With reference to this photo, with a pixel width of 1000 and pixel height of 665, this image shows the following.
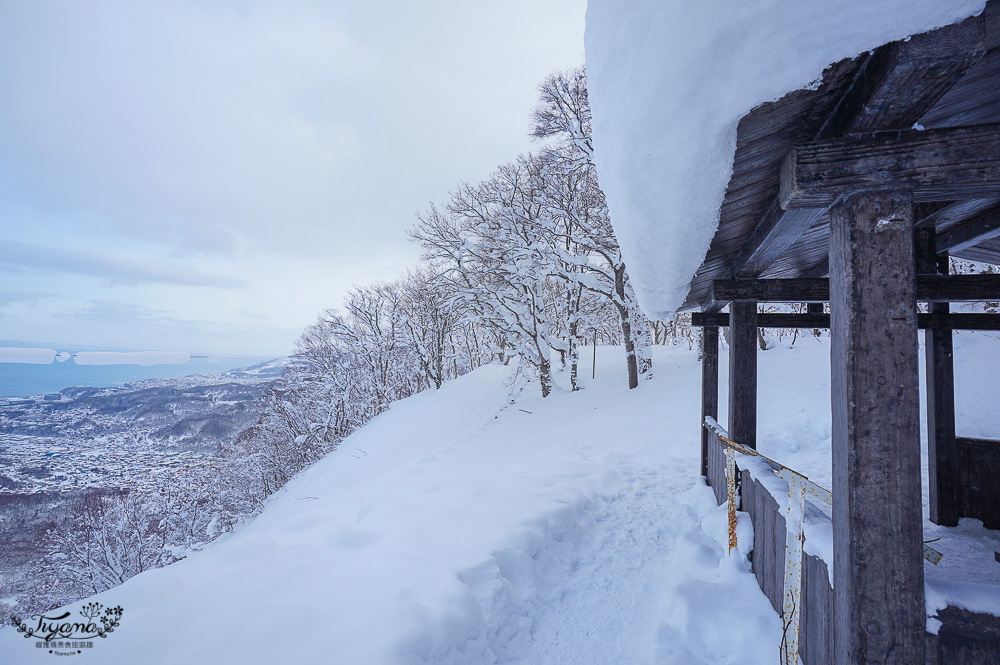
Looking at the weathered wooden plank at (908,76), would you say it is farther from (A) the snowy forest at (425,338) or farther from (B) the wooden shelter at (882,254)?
(A) the snowy forest at (425,338)

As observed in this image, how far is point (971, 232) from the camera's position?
340cm

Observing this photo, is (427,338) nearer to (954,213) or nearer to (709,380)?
(709,380)

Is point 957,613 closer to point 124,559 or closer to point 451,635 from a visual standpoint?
point 451,635

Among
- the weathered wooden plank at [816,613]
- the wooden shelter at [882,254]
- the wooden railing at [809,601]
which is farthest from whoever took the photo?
the weathered wooden plank at [816,613]

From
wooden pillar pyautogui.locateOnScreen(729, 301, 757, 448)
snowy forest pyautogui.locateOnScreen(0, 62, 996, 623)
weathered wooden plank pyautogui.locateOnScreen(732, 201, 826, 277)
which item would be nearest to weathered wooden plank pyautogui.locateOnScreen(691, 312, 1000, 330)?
wooden pillar pyautogui.locateOnScreen(729, 301, 757, 448)

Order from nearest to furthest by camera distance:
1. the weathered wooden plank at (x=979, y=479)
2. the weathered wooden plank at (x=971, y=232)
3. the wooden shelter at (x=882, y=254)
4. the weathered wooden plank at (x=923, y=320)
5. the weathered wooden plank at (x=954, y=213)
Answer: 1. the wooden shelter at (x=882, y=254)
2. the weathered wooden plank at (x=954, y=213)
3. the weathered wooden plank at (x=971, y=232)
4. the weathered wooden plank at (x=923, y=320)
5. the weathered wooden plank at (x=979, y=479)

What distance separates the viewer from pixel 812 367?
11773mm

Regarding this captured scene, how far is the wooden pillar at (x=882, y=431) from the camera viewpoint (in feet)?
4.67

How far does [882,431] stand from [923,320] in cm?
394

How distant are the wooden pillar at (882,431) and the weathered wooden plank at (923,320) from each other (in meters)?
3.00

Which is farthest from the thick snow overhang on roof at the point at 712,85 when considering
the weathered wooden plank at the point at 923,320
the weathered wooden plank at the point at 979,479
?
the weathered wooden plank at the point at 979,479

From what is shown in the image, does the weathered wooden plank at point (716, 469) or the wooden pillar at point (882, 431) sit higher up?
the wooden pillar at point (882, 431)

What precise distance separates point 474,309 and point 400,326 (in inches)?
365

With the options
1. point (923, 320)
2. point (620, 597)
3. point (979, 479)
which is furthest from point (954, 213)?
point (620, 597)
